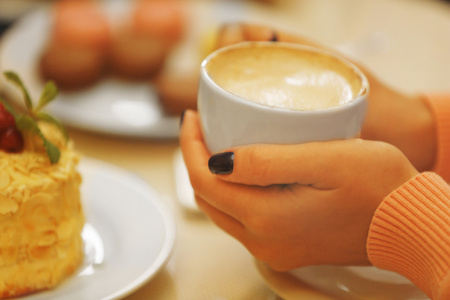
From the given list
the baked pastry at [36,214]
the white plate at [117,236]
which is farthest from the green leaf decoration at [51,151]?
the white plate at [117,236]

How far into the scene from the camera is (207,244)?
0.65m

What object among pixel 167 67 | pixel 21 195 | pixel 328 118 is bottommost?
pixel 167 67

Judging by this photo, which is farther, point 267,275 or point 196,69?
point 196,69

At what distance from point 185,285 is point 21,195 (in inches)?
8.1

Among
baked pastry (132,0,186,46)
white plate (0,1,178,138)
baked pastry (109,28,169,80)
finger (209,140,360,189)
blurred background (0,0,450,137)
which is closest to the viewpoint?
finger (209,140,360,189)

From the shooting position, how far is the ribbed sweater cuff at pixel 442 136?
0.71m

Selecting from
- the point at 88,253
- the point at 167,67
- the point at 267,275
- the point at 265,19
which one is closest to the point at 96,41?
the point at 167,67

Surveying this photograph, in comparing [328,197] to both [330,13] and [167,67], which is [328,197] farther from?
[330,13]

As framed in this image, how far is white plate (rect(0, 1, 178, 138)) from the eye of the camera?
861 millimetres

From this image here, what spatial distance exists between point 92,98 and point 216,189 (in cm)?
60

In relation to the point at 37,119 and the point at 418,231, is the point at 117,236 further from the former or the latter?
the point at 418,231

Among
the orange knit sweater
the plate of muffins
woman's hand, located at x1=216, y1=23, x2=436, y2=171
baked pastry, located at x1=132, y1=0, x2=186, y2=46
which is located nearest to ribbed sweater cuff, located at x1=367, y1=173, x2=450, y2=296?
the orange knit sweater

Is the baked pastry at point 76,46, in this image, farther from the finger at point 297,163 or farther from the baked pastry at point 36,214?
the finger at point 297,163

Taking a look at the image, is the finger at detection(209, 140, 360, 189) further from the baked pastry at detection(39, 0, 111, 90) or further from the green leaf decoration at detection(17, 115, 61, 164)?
the baked pastry at detection(39, 0, 111, 90)
